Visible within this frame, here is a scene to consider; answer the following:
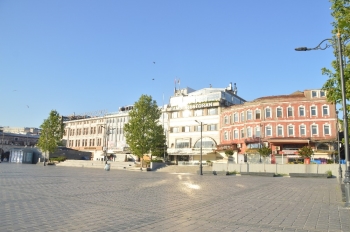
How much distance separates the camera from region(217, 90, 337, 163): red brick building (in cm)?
4544

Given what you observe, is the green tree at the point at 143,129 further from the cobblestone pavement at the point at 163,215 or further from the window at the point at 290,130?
the cobblestone pavement at the point at 163,215

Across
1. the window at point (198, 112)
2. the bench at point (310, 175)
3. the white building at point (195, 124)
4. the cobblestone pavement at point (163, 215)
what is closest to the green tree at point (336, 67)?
the cobblestone pavement at point (163, 215)

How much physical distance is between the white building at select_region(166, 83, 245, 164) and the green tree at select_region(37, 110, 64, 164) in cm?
2490

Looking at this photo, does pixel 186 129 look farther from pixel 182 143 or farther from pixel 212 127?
pixel 212 127

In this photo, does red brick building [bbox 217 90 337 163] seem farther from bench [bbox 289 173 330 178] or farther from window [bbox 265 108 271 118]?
bench [bbox 289 173 330 178]

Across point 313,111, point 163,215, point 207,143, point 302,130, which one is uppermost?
point 313,111

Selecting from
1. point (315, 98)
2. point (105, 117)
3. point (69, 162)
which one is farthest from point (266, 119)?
point (105, 117)

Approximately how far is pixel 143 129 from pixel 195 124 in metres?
17.0

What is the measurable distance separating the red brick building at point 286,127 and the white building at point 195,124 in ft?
23.5

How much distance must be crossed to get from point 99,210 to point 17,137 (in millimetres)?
110670

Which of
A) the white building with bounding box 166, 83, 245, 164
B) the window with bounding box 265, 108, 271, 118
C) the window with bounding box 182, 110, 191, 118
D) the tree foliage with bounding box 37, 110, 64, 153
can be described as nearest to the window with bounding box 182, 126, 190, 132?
the white building with bounding box 166, 83, 245, 164

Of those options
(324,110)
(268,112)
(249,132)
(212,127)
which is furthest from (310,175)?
(212,127)

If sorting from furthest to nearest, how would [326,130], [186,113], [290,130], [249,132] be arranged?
[186,113]
[249,132]
[290,130]
[326,130]

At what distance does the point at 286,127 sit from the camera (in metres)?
48.1
